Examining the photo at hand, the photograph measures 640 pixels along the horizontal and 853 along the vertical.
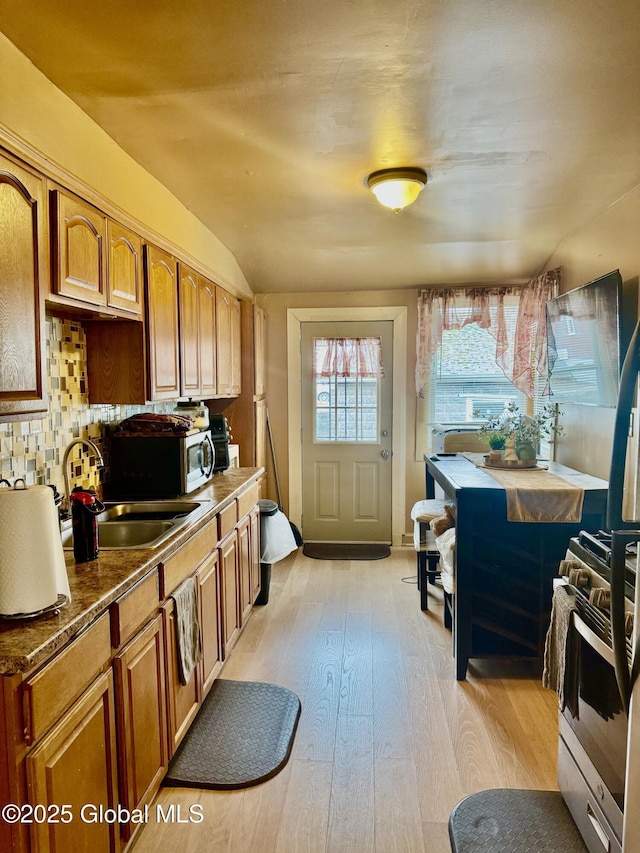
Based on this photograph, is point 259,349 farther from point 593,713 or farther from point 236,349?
point 593,713

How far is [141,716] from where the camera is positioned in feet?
5.69

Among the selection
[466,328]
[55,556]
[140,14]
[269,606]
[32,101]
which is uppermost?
[140,14]

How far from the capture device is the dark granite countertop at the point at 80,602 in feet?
3.90

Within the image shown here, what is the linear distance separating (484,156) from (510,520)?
1704 millimetres

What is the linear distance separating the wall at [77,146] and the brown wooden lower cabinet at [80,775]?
154cm

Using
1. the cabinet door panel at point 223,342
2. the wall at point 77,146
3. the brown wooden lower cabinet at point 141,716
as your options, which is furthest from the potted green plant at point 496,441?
the brown wooden lower cabinet at point 141,716

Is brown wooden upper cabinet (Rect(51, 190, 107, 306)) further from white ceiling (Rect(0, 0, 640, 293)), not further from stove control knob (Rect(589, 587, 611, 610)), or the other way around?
stove control knob (Rect(589, 587, 611, 610))

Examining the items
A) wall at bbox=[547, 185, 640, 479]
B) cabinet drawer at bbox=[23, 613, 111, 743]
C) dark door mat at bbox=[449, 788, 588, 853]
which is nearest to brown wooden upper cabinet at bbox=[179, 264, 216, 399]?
cabinet drawer at bbox=[23, 613, 111, 743]

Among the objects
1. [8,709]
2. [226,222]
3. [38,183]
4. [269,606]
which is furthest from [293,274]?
[8,709]

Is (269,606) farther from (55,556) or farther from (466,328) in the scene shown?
(466,328)

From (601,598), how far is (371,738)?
1.24 metres

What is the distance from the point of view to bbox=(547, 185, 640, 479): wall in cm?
287

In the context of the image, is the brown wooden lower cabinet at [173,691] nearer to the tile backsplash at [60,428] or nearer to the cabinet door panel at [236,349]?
the tile backsplash at [60,428]

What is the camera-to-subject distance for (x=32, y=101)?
5.68 ft
